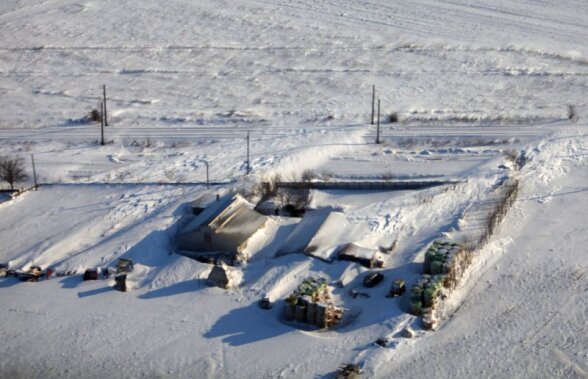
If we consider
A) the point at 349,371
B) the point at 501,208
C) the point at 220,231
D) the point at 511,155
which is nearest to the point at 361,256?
the point at 220,231

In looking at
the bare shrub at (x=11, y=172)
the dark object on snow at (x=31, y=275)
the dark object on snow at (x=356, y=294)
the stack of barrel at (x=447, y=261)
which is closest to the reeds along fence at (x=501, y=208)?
the stack of barrel at (x=447, y=261)

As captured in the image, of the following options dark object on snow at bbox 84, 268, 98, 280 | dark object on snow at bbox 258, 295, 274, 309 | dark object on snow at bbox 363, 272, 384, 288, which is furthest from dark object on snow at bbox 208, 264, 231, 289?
dark object on snow at bbox 363, 272, 384, 288

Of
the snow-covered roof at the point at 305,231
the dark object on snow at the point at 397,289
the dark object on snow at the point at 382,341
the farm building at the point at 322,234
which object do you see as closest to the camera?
the dark object on snow at the point at 382,341

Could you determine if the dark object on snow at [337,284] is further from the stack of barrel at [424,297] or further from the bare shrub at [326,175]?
the bare shrub at [326,175]

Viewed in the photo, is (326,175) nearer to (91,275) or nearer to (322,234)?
(322,234)

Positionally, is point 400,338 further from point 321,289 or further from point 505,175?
point 505,175

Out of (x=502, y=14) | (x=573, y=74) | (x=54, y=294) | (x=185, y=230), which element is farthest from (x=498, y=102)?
(x=54, y=294)
